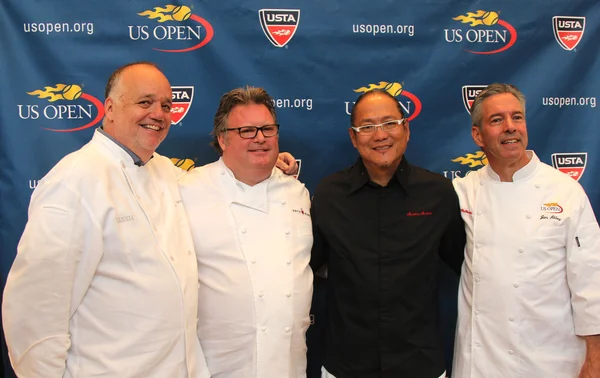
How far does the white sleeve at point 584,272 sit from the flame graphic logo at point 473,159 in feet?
2.49

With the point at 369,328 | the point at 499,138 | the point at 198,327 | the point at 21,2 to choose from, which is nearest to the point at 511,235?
the point at 499,138

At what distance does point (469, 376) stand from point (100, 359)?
5.06 feet

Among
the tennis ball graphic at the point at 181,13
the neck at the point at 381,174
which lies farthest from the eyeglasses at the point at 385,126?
the tennis ball graphic at the point at 181,13

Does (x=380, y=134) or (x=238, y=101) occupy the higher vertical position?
(x=238, y=101)

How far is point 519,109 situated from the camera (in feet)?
6.63

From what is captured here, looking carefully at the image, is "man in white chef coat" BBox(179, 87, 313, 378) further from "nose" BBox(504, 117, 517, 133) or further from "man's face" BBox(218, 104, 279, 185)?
"nose" BBox(504, 117, 517, 133)

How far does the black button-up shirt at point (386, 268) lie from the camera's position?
1.95 m

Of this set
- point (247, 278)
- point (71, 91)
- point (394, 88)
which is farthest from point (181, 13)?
point (247, 278)

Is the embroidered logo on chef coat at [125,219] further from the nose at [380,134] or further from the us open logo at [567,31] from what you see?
the us open logo at [567,31]

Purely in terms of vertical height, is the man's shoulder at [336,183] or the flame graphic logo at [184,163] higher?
the flame graphic logo at [184,163]

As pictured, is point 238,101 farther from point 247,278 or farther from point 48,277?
point 48,277

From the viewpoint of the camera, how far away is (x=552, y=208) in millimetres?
1941

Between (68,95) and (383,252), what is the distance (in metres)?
1.81

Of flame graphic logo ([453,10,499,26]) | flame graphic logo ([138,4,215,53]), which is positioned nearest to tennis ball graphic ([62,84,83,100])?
flame graphic logo ([138,4,215,53])
